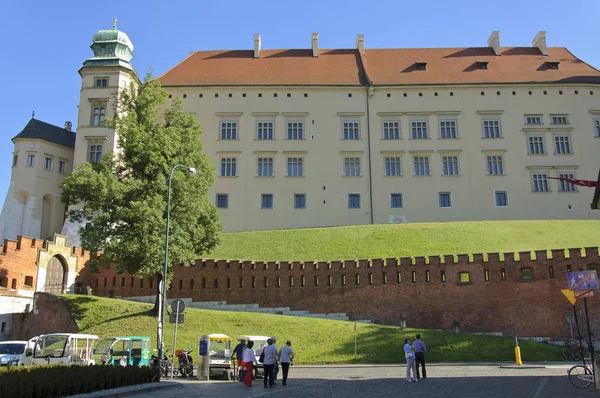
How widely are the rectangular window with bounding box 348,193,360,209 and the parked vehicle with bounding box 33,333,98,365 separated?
3541cm

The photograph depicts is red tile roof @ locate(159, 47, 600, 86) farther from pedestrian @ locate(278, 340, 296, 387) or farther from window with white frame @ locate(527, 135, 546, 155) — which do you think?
pedestrian @ locate(278, 340, 296, 387)

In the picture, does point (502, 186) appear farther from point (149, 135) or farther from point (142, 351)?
point (142, 351)

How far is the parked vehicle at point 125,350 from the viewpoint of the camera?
2164 centimetres

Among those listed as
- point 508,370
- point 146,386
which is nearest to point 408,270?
point 508,370

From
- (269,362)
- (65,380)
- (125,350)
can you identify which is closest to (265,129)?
(125,350)

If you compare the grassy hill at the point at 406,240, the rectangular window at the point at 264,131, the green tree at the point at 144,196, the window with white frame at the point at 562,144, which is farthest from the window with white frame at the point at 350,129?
the green tree at the point at 144,196

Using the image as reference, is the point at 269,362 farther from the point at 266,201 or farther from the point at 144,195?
the point at 266,201

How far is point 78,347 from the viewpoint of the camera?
74.2 ft

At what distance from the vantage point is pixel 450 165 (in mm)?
56625

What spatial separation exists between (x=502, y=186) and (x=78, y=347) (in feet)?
143

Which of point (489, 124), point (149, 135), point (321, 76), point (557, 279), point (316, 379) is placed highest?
point (321, 76)

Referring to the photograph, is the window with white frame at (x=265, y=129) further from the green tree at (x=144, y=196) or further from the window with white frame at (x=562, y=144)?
the window with white frame at (x=562, y=144)

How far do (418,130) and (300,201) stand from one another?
536 inches

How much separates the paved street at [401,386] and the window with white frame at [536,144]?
1502 inches
